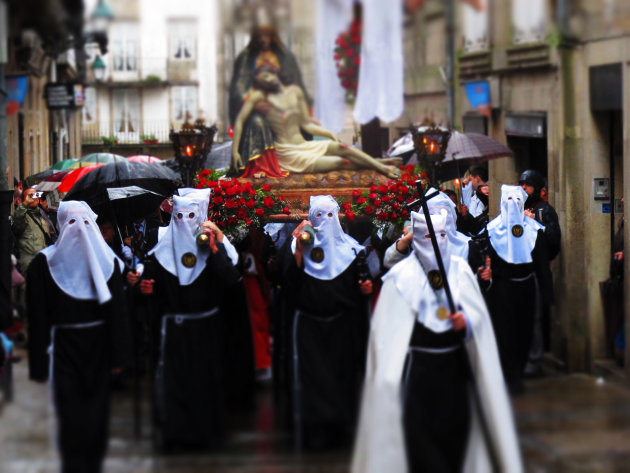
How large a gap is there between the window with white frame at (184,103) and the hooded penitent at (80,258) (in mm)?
7642

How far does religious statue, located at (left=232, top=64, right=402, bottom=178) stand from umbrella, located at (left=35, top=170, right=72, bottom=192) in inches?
149

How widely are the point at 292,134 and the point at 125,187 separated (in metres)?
1.98

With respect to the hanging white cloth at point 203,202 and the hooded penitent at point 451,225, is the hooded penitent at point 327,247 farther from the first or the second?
the hooded penitent at point 451,225

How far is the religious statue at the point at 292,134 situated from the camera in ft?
45.7

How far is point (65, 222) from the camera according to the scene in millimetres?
9383

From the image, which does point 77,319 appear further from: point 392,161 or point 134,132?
point 134,132

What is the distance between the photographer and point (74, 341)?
912 cm

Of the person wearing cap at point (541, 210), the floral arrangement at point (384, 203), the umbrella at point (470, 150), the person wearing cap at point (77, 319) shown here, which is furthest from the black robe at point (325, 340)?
the umbrella at point (470, 150)

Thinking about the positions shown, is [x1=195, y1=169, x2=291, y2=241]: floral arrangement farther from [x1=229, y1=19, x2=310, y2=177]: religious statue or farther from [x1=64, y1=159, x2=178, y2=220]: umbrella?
[x1=229, y1=19, x2=310, y2=177]: religious statue

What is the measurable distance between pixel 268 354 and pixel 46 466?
4.40m

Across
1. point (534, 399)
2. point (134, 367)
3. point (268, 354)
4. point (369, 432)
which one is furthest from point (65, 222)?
point (534, 399)

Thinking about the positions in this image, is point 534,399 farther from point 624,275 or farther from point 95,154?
point 95,154

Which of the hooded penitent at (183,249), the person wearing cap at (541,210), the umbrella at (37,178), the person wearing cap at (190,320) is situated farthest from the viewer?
the umbrella at (37,178)

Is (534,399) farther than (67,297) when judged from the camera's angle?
Yes
